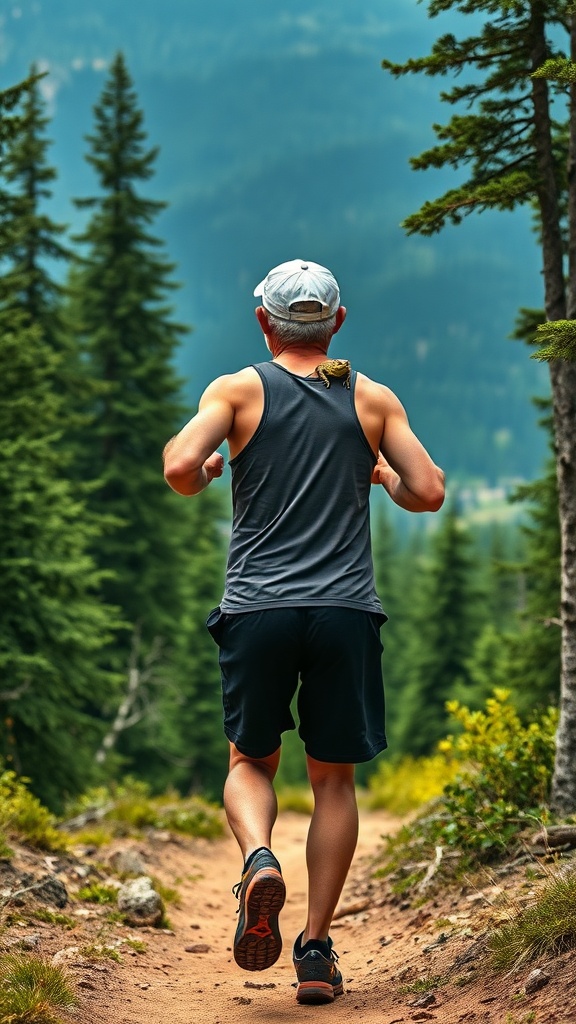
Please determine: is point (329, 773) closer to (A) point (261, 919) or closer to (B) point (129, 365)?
Result: (A) point (261, 919)

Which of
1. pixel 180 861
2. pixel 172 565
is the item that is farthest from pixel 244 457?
pixel 172 565

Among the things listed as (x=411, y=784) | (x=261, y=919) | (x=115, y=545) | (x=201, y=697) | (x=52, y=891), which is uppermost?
(x=115, y=545)

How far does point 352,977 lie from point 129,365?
22.0 meters

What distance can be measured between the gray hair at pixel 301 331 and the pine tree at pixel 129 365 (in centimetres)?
2036

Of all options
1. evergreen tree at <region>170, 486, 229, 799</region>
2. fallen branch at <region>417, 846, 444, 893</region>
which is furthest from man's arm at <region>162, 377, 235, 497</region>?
evergreen tree at <region>170, 486, 229, 799</region>

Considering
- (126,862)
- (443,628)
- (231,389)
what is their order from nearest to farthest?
1. (231,389)
2. (126,862)
3. (443,628)

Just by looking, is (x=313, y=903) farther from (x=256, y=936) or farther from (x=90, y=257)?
(x=90, y=257)

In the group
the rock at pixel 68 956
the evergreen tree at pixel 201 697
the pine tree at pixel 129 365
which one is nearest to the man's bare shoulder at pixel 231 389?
the rock at pixel 68 956

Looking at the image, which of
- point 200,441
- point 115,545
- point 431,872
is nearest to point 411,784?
point 115,545

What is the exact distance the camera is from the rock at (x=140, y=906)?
573 centimetres

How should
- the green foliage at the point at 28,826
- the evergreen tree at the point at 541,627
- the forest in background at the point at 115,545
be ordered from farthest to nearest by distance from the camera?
the evergreen tree at the point at 541,627 < the forest in background at the point at 115,545 < the green foliage at the point at 28,826

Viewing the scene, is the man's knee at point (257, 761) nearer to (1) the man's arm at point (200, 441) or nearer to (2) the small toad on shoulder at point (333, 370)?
(1) the man's arm at point (200, 441)

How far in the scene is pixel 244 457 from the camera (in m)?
3.90

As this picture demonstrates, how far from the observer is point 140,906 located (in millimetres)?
5789
